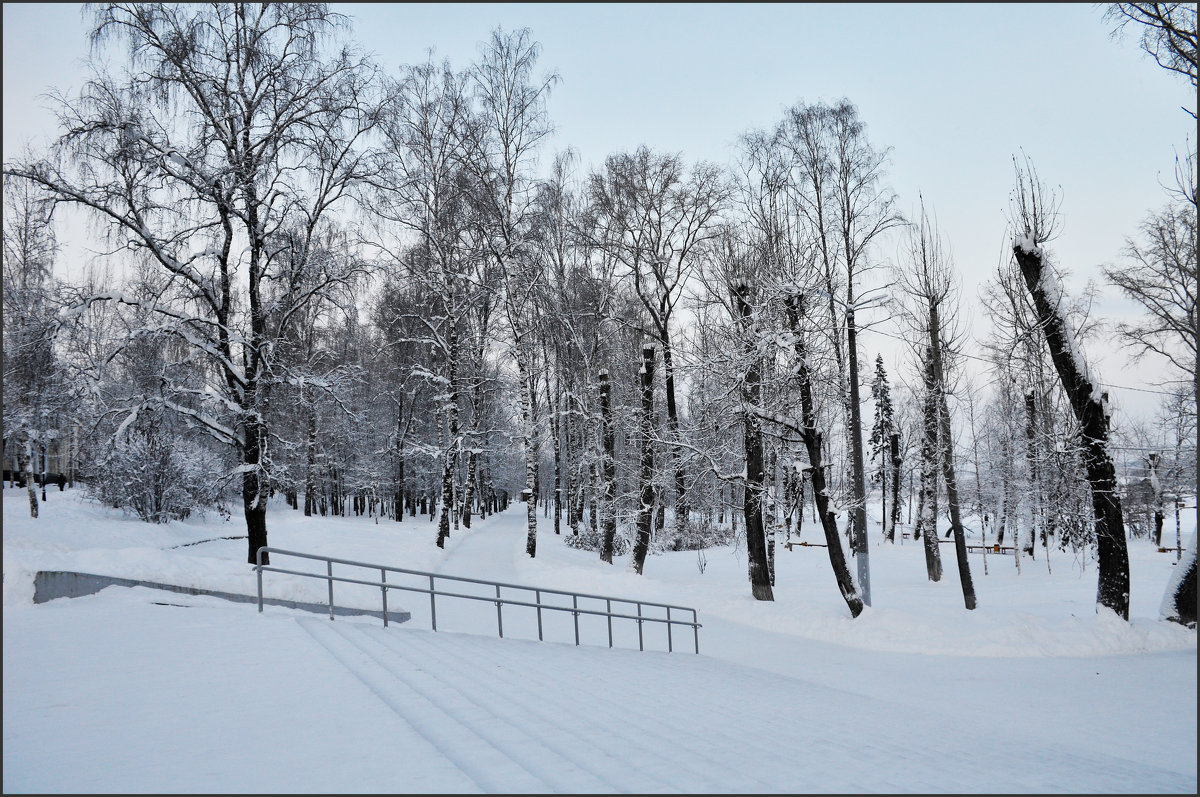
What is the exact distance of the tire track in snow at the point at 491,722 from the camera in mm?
3797

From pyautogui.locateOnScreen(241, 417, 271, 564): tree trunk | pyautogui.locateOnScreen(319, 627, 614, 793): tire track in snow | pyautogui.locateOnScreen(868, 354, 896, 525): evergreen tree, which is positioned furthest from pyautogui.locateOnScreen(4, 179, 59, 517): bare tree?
pyautogui.locateOnScreen(868, 354, 896, 525): evergreen tree

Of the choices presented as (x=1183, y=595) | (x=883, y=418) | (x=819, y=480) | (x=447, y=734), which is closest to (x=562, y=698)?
(x=447, y=734)

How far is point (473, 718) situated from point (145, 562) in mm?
7846

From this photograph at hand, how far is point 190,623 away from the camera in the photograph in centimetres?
805

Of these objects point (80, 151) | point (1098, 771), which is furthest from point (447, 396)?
point (1098, 771)

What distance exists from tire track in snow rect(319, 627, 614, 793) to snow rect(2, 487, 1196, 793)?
24 mm

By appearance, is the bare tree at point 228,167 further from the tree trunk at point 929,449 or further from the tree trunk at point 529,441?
the tree trunk at point 929,449

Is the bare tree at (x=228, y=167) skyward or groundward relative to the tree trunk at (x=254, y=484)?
skyward

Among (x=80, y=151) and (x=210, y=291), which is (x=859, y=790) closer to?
(x=210, y=291)

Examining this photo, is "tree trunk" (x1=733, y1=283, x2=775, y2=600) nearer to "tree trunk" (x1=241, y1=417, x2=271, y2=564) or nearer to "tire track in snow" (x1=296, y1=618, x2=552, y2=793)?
"tire track in snow" (x1=296, y1=618, x2=552, y2=793)

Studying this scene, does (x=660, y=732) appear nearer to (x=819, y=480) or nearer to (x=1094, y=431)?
(x=819, y=480)

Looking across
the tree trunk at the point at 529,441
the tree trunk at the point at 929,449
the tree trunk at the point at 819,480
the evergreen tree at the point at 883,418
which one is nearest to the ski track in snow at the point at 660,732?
the tree trunk at the point at 819,480

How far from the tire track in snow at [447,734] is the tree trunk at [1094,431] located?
39.9ft

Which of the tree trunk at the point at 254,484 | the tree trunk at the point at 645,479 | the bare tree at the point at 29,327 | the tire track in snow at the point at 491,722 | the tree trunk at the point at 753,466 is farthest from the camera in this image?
the tree trunk at the point at 645,479
